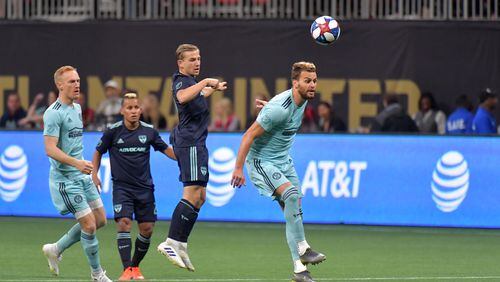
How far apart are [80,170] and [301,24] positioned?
12512mm

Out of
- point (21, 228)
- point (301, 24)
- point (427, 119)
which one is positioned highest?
point (301, 24)

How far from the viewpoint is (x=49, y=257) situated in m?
13.3

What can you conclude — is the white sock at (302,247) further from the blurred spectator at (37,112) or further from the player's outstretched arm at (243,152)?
the blurred spectator at (37,112)

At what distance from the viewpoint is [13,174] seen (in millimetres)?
20656

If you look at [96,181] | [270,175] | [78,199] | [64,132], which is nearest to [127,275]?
[96,181]

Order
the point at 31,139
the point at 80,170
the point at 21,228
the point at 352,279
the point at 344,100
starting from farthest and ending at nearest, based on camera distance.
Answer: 1. the point at 344,100
2. the point at 31,139
3. the point at 21,228
4. the point at 352,279
5. the point at 80,170

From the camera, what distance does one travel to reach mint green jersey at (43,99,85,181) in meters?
12.4

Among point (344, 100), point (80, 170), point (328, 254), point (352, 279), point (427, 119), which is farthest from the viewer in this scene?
point (344, 100)

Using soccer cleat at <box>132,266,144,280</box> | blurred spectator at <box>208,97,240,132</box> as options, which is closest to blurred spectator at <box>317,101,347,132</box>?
blurred spectator at <box>208,97,240,132</box>

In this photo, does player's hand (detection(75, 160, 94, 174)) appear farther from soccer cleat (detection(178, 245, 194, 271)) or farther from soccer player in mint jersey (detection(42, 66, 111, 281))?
soccer cleat (detection(178, 245, 194, 271))

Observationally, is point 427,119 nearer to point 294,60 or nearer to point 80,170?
point 294,60

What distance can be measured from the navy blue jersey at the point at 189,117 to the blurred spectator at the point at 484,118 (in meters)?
8.46

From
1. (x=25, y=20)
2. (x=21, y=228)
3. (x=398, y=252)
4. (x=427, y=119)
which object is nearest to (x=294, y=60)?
(x=427, y=119)

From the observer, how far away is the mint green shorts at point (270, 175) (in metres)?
12.7
